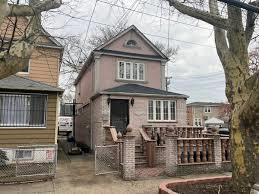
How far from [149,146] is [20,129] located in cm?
581

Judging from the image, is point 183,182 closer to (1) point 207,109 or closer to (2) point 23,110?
(2) point 23,110

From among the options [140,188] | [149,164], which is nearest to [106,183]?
[140,188]

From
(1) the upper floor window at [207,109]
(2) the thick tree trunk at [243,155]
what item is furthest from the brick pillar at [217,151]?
(1) the upper floor window at [207,109]

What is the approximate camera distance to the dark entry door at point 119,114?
15.7 m

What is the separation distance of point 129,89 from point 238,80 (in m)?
10.0

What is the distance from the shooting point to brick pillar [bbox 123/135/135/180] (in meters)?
9.62

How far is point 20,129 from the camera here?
12.2 metres

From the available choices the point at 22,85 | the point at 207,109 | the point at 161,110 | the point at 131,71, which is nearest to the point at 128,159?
the point at 22,85

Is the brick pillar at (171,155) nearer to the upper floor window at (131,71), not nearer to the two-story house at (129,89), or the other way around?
the two-story house at (129,89)

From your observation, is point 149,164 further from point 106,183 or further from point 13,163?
point 13,163

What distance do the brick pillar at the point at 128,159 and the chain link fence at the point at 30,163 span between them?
2.50 meters

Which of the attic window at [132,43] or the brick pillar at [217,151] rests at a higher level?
the attic window at [132,43]

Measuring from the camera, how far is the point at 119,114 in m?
15.9

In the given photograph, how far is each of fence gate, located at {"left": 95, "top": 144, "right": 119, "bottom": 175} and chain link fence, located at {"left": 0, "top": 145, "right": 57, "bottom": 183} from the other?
166cm
